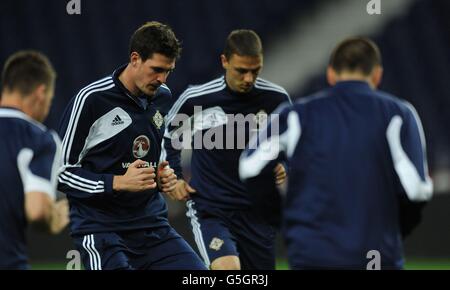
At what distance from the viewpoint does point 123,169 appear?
5848mm

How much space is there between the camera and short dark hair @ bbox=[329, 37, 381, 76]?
4426 millimetres

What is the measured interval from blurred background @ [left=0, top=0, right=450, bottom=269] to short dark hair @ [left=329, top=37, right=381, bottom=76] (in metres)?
9.82

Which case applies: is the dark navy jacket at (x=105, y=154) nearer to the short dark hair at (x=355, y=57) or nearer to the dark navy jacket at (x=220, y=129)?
the dark navy jacket at (x=220, y=129)

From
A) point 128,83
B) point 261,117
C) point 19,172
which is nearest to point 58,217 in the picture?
point 19,172

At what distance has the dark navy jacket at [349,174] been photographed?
4.23 meters

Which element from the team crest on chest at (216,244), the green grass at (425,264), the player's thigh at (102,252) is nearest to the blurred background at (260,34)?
the green grass at (425,264)

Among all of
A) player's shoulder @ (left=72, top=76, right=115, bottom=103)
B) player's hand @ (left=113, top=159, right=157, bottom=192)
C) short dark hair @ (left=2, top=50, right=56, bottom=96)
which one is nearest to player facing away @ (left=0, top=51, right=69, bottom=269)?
short dark hair @ (left=2, top=50, right=56, bottom=96)

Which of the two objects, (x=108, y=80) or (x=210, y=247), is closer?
(x=108, y=80)

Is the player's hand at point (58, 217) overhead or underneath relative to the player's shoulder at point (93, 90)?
underneath

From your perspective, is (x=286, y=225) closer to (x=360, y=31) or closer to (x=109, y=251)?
(x=109, y=251)

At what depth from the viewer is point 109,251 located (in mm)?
5652
